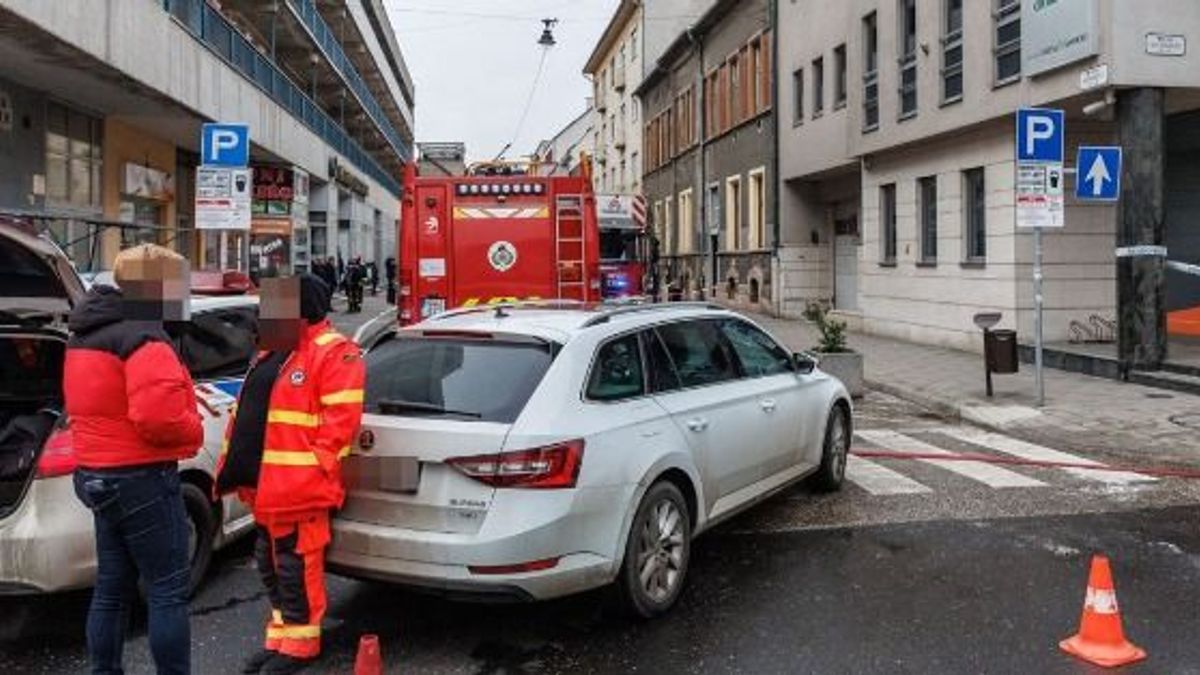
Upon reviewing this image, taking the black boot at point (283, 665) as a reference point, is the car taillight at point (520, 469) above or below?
above

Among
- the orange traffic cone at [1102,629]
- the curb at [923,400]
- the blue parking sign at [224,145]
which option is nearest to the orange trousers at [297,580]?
the orange traffic cone at [1102,629]

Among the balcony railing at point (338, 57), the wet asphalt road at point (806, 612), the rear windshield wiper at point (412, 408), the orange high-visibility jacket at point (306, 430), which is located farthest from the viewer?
the balcony railing at point (338, 57)

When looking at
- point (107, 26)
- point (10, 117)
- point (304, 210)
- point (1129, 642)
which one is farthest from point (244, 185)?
point (304, 210)

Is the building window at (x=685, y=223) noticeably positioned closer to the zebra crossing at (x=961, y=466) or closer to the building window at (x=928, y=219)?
the building window at (x=928, y=219)

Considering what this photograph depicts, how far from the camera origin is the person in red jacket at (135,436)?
3980mm

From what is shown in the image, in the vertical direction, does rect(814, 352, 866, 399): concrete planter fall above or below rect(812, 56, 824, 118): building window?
below

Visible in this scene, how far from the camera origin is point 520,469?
486 centimetres

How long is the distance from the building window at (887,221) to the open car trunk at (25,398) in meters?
18.6

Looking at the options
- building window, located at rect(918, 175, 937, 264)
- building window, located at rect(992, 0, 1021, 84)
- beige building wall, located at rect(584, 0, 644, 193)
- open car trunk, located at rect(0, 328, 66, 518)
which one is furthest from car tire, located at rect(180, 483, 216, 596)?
beige building wall, located at rect(584, 0, 644, 193)

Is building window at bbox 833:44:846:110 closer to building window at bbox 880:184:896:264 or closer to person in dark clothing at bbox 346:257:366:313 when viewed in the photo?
building window at bbox 880:184:896:264

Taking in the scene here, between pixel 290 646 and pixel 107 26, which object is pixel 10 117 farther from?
pixel 290 646

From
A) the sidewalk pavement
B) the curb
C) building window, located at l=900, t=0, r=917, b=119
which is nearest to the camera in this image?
the sidewalk pavement

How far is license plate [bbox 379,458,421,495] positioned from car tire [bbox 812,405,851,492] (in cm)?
368

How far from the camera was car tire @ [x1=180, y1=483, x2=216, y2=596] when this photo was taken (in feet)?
19.0
